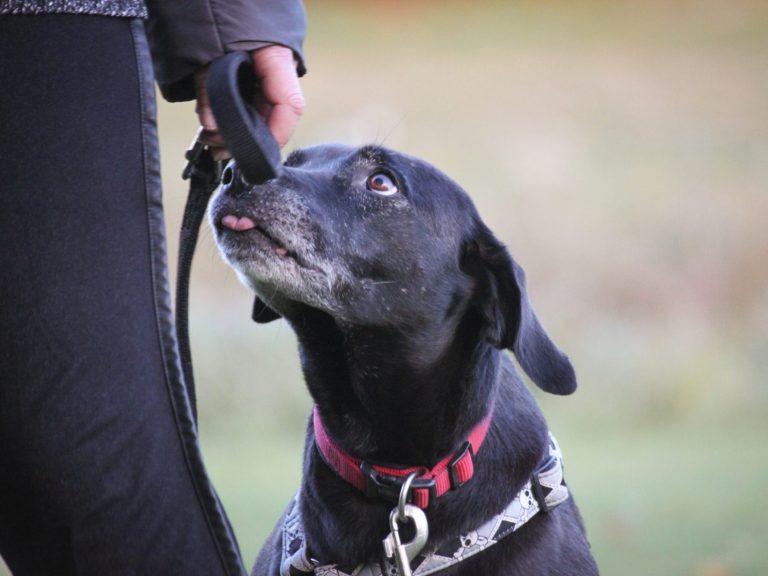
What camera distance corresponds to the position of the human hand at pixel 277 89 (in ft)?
6.67

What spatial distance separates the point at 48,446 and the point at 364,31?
5.67m

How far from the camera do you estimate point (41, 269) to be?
1629 millimetres

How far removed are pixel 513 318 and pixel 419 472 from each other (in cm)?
39

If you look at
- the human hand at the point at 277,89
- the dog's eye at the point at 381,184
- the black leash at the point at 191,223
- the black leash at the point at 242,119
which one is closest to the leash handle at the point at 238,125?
the black leash at the point at 242,119

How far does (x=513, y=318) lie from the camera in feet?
8.18

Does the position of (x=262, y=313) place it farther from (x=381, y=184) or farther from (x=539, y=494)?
(x=539, y=494)

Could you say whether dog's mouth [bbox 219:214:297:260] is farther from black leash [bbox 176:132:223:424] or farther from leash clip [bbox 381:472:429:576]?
leash clip [bbox 381:472:429:576]

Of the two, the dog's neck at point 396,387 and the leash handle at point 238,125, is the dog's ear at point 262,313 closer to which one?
the dog's neck at point 396,387

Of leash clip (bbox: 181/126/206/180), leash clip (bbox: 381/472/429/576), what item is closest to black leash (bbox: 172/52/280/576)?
leash clip (bbox: 181/126/206/180)

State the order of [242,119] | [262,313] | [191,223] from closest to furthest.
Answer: [242,119] → [191,223] → [262,313]

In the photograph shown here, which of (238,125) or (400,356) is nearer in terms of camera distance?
(238,125)

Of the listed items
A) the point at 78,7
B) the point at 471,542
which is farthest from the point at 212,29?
the point at 471,542

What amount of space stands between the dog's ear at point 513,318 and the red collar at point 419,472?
0.59 ft

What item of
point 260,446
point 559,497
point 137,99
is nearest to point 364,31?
point 260,446
